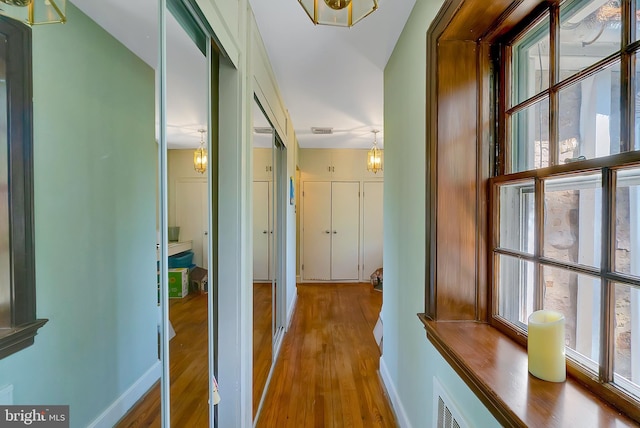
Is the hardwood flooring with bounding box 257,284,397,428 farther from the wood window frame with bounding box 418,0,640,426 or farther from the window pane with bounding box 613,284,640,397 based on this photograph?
the window pane with bounding box 613,284,640,397

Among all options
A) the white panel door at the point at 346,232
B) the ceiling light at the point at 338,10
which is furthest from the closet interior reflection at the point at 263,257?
the white panel door at the point at 346,232

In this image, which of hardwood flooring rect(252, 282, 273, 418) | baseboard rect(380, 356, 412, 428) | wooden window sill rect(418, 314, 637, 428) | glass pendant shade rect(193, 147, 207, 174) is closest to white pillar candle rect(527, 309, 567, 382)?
wooden window sill rect(418, 314, 637, 428)

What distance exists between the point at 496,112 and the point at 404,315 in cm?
122

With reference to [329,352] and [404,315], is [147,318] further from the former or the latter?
[329,352]

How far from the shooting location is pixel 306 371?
7.55 feet

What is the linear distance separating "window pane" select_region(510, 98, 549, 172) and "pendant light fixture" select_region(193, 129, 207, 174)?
4.18 feet

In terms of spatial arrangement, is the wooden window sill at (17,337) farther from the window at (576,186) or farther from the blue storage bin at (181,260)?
the window at (576,186)

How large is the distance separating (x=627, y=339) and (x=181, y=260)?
4.29 feet

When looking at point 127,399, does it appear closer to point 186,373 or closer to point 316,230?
point 186,373

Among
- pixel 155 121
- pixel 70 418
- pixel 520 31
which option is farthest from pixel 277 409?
pixel 520 31

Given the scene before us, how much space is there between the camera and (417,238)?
143 cm

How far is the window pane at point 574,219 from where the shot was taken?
75 cm

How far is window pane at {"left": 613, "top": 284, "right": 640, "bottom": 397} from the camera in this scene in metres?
0.65

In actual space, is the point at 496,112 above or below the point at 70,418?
above
